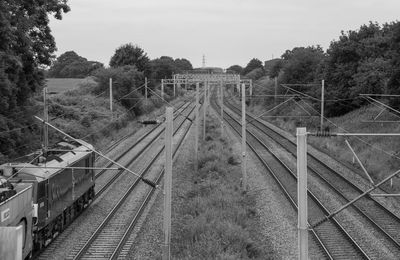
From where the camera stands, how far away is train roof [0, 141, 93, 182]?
15.3 m

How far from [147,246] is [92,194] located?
22.1ft

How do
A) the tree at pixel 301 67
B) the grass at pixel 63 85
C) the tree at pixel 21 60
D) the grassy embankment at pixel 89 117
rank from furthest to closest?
the tree at pixel 301 67 < the grass at pixel 63 85 < the grassy embankment at pixel 89 117 < the tree at pixel 21 60

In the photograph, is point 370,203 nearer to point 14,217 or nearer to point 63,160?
point 63,160

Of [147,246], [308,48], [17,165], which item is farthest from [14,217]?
[308,48]

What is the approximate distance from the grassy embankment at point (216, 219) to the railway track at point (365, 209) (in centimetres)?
382

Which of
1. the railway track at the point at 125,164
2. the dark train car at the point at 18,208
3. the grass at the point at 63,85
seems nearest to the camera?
the dark train car at the point at 18,208

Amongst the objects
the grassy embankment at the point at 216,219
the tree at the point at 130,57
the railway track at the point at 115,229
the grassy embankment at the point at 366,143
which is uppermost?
the tree at the point at 130,57

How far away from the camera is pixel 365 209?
67.7 ft

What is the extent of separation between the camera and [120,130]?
47.3m

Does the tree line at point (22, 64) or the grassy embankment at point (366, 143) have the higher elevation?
the tree line at point (22, 64)

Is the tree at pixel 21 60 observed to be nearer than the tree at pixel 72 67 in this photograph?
Yes

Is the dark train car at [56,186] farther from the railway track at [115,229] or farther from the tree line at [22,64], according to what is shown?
the tree line at [22,64]

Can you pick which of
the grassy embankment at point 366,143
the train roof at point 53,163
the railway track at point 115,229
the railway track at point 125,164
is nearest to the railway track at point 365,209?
the grassy embankment at point 366,143

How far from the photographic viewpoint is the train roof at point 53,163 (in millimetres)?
15305
